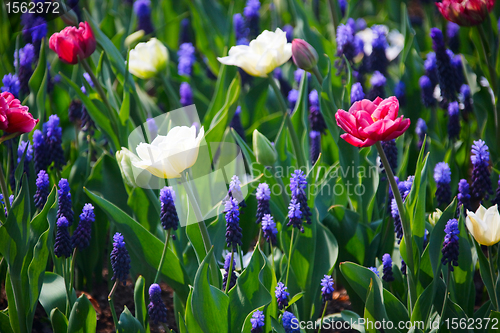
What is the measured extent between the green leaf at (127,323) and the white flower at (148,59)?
115 cm

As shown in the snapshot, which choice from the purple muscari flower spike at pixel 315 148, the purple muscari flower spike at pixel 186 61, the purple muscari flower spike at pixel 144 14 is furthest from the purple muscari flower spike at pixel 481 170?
the purple muscari flower spike at pixel 144 14

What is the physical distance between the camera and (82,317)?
1288mm

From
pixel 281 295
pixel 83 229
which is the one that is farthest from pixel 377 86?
pixel 83 229

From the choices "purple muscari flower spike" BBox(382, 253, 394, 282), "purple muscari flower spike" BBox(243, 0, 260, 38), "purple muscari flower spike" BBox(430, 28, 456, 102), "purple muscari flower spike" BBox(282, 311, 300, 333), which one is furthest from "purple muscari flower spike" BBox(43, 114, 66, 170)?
"purple muscari flower spike" BBox(430, 28, 456, 102)

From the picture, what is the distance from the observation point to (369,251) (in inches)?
64.1

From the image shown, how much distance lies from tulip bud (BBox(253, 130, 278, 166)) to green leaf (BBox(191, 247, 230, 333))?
1.35 ft

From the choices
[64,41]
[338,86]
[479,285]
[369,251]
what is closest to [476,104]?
[338,86]

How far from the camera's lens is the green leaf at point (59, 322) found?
1.32 metres

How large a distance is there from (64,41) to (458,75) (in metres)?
1.53

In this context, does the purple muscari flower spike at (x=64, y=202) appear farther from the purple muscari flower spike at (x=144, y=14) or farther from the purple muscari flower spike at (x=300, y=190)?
the purple muscari flower spike at (x=144, y=14)

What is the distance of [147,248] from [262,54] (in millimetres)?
776

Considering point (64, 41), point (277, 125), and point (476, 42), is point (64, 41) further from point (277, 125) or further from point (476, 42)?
point (476, 42)

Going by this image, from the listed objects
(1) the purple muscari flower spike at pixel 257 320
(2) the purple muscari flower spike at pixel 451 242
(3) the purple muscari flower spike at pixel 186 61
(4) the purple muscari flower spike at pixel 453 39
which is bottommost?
(1) the purple muscari flower spike at pixel 257 320

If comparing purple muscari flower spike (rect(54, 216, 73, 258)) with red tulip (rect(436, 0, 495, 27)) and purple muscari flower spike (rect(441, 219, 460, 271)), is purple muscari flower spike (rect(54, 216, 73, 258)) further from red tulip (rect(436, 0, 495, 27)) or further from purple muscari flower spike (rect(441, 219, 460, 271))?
red tulip (rect(436, 0, 495, 27))
